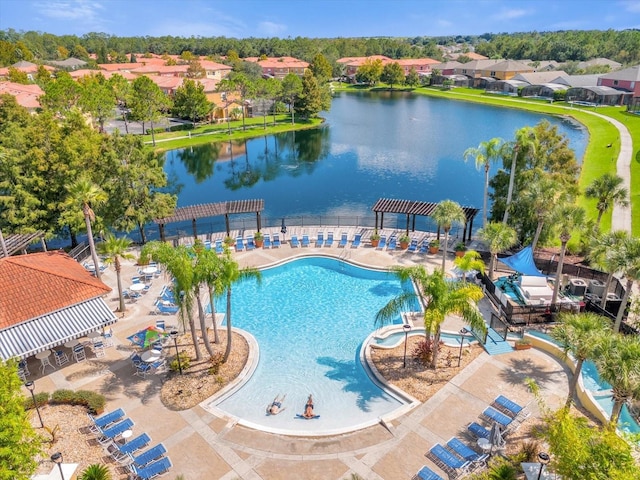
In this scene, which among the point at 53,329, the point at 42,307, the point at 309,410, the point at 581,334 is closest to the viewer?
the point at 581,334

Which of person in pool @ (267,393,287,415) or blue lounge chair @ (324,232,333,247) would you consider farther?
blue lounge chair @ (324,232,333,247)

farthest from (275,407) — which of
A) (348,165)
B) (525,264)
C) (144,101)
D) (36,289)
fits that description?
(144,101)

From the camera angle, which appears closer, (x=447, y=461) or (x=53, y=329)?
(x=447, y=461)

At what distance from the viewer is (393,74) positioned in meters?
144

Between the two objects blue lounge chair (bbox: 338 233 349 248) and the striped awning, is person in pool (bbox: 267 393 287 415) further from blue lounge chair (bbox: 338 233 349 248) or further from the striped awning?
blue lounge chair (bbox: 338 233 349 248)

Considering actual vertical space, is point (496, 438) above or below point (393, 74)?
below

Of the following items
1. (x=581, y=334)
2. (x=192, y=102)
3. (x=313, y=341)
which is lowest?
(x=313, y=341)

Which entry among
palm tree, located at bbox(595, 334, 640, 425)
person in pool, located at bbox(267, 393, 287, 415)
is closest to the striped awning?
person in pool, located at bbox(267, 393, 287, 415)

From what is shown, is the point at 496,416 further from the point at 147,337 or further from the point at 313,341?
the point at 147,337

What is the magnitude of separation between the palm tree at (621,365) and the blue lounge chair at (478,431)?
462 centimetres

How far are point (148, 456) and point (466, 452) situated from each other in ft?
39.6

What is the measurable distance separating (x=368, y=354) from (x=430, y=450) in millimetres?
7032

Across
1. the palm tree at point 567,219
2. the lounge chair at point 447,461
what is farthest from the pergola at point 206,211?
the lounge chair at point 447,461

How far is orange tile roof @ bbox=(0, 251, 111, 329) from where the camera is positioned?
22125mm
